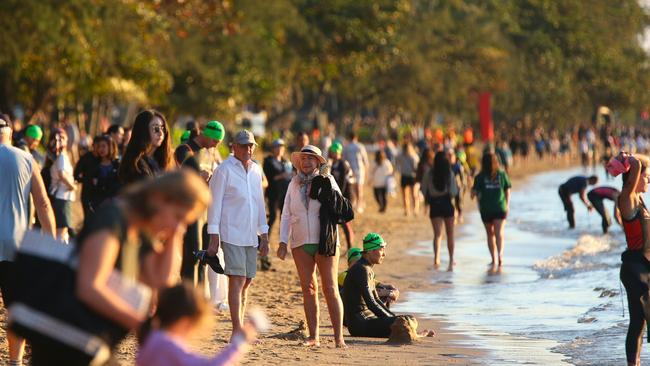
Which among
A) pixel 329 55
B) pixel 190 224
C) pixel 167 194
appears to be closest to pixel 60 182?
pixel 190 224

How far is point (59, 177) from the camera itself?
1382 centimetres

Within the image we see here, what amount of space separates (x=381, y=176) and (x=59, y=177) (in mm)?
15091

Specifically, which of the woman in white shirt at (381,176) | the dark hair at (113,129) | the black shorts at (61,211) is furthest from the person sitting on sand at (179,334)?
the woman in white shirt at (381,176)

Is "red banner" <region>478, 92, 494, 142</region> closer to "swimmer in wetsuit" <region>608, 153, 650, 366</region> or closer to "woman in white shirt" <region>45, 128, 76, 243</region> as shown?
"woman in white shirt" <region>45, 128, 76, 243</region>

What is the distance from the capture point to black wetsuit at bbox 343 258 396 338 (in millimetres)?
11508

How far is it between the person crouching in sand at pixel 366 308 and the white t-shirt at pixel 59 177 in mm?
3616

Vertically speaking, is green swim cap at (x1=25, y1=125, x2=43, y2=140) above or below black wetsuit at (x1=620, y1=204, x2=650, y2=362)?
above

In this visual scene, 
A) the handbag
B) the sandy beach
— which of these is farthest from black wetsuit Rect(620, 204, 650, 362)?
the handbag

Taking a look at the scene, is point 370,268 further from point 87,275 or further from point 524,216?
point 524,216

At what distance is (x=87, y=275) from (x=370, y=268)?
6660mm

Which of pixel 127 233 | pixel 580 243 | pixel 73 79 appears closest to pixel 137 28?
pixel 73 79

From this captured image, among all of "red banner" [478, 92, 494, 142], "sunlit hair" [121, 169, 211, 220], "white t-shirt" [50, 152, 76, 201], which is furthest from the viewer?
"red banner" [478, 92, 494, 142]

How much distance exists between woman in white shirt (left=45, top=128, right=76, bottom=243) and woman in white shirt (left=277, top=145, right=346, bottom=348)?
402cm

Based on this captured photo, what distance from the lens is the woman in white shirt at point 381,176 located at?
28219mm
